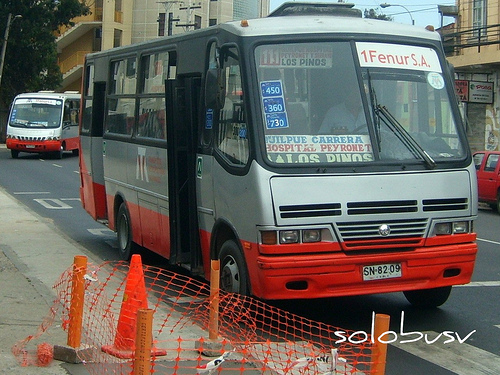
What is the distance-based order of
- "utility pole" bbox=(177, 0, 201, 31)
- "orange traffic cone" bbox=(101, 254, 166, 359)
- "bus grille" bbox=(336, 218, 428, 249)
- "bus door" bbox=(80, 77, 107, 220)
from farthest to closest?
"utility pole" bbox=(177, 0, 201, 31), "bus door" bbox=(80, 77, 107, 220), "bus grille" bbox=(336, 218, 428, 249), "orange traffic cone" bbox=(101, 254, 166, 359)

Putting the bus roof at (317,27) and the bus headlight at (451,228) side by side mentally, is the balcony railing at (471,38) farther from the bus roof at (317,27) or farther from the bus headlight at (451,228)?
the bus headlight at (451,228)

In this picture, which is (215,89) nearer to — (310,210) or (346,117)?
(346,117)

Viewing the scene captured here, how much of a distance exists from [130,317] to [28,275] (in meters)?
4.03

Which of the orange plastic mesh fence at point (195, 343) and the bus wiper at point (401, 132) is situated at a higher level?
the bus wiper at point (401, 132)

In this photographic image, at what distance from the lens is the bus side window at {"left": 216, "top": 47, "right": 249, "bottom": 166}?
798 centimetres

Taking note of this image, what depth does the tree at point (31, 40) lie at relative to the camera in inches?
2041

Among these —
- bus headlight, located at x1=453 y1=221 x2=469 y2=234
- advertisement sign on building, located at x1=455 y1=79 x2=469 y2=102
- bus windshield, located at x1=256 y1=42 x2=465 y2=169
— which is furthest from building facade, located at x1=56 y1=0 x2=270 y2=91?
bus headlight, located at x1=453 y1=221 x2=469 y2=234

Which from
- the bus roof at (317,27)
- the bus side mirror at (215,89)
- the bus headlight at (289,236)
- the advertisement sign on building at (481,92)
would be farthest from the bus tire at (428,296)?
the advertisement sign on building at (481,92)

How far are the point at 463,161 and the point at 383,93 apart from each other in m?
1.01

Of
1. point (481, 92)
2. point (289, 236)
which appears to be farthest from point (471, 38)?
point (289, 236)

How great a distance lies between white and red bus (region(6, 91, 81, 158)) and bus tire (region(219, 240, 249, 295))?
102 feet

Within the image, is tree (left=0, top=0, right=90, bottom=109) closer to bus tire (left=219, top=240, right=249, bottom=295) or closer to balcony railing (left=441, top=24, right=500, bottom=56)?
balcony railing (left=441, top=24, right=500, bottom=56)

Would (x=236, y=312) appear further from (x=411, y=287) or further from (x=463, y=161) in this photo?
(x=463, y=161)

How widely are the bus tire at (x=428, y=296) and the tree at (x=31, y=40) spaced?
4649 cm
